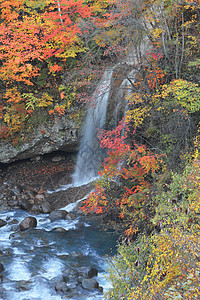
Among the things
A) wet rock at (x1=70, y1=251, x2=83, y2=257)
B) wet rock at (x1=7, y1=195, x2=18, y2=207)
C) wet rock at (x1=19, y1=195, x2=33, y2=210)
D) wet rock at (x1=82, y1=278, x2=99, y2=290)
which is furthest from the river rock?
wet rock at (x1=82, y1=278, x2=99, y2=290)

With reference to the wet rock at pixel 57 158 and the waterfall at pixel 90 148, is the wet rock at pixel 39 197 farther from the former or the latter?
the wet rock at pixel 57 158

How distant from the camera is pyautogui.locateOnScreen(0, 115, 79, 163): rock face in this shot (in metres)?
11.8

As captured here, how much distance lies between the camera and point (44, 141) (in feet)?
39.4

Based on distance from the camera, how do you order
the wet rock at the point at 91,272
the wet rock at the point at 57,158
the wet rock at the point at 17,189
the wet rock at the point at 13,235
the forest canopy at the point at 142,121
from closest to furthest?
the forest canopy at the point at 142,121, the wet rock at the point at 91,272, the wet rock at the point at 13,235, the wet rock at the point at 17,189, the wet rock at the point at 57,158

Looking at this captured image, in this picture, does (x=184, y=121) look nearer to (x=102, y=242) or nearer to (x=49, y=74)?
(x=102, y=242)

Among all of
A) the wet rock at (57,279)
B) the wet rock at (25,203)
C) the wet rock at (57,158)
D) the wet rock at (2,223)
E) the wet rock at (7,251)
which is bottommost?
the wet rock at (57,279)

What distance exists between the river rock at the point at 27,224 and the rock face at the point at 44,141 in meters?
4.03

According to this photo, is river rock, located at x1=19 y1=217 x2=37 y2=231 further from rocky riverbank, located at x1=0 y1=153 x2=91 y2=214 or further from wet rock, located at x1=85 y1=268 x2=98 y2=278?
wet rock, located at x1=85 y1=268 x2=98 y2=278

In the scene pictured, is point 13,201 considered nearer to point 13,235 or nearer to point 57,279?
point 13,235

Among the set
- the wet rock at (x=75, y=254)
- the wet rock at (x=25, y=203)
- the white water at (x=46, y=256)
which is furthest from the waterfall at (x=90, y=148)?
the wet rock at (x=75, y=254)

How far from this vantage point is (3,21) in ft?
39.1

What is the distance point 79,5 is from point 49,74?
342 cm

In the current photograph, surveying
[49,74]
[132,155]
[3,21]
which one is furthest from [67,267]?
[3,21]

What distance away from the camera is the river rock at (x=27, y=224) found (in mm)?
8680
